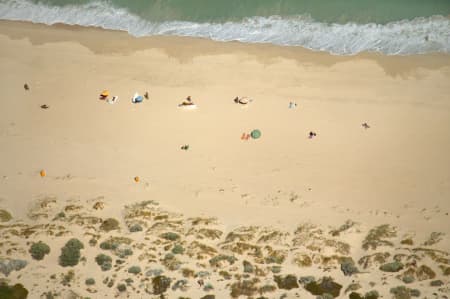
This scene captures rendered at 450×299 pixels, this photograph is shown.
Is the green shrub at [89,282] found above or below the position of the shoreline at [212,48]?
below

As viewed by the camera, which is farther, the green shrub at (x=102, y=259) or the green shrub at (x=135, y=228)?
the green shrub at (x=135, y=228)

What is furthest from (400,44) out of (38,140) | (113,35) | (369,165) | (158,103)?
(38,140)

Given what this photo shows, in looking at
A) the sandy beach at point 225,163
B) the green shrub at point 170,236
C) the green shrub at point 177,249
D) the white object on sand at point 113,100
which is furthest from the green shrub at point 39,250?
the white object on sand at point 113,100

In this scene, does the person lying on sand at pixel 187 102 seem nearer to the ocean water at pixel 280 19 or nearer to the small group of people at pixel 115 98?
the small group of people at pixel 115 98

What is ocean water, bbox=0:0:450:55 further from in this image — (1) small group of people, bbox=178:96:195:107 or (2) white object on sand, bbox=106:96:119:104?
(2) white object on sand, bbox=106:96:119:104

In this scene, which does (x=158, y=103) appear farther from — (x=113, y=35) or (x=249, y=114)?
(x=113, y=35)

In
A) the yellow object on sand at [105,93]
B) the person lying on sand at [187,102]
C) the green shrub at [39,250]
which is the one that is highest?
the yellow object on sand at [105,93]
